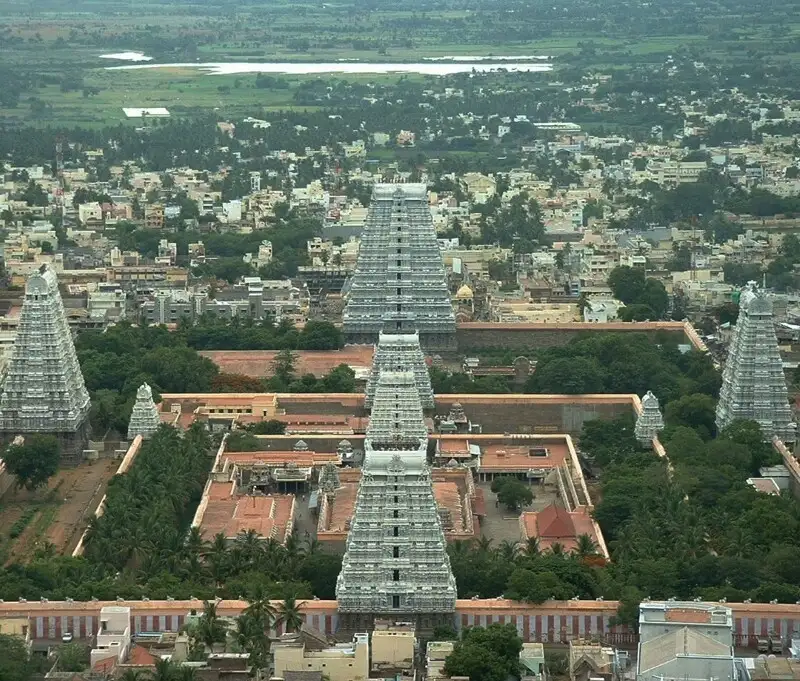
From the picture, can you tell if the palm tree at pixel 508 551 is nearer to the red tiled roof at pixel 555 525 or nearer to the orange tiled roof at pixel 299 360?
the red tiled roof at pixel 555 525

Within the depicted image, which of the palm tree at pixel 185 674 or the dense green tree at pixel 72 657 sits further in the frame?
the dense green tree at pixel 72 657

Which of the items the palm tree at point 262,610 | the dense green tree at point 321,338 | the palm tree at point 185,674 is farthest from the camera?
the dense green tree at point 321,338

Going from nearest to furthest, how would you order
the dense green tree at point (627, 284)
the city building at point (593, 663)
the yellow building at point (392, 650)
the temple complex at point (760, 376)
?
the city building at point (593, 663) < the yellow building at point (392, 650) < the temple complex at point (760, 376) < the dense green tree at point (627, 284)

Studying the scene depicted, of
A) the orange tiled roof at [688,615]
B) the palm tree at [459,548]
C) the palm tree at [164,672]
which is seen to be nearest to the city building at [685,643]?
the orange tiled roof at [688,615]

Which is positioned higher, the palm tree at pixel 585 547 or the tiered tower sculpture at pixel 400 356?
the tiered tower sculpture at pixel 400 356

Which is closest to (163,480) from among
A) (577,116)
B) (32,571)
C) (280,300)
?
(32,571)

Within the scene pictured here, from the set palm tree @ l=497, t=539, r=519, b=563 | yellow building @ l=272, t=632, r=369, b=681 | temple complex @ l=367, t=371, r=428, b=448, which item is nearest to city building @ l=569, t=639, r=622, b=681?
yellow building @ l=272, t=632, r=369, b=681

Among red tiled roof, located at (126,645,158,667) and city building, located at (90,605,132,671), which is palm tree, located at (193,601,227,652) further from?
city building, located at (90,605,132,671)
